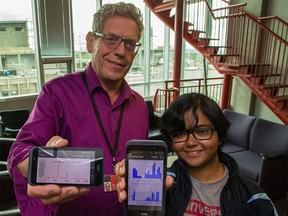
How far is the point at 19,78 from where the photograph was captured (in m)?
4.36

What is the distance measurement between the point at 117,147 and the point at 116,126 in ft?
0.29

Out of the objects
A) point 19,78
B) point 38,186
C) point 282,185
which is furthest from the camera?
point 19,78

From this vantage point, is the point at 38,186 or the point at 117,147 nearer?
the point at 38,186

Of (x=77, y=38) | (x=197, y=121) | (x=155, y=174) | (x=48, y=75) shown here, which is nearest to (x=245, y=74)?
(x=77, y=38)

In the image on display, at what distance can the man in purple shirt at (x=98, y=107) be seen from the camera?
0.89m

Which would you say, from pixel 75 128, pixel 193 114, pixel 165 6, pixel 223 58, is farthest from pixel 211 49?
pixel 75 128

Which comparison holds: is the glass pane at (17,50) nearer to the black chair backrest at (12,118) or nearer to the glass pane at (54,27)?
the glass pane at (54,27)

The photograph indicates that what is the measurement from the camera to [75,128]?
3.07 feet

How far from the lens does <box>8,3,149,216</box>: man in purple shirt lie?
886 millimetres

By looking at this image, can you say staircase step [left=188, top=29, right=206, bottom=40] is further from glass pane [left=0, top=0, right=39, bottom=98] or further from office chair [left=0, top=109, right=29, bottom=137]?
office chair [left=0, top=109, right=29, bottom=137]

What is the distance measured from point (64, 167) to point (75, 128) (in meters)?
0.26

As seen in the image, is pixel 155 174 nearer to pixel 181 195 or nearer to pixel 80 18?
pixel 181 195

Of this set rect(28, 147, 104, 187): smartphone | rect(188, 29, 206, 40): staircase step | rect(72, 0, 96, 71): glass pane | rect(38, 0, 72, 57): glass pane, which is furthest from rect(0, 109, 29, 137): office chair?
rect(188, 29, 206, 40): staircase step

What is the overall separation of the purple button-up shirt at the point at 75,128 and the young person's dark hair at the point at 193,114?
0.50ft
